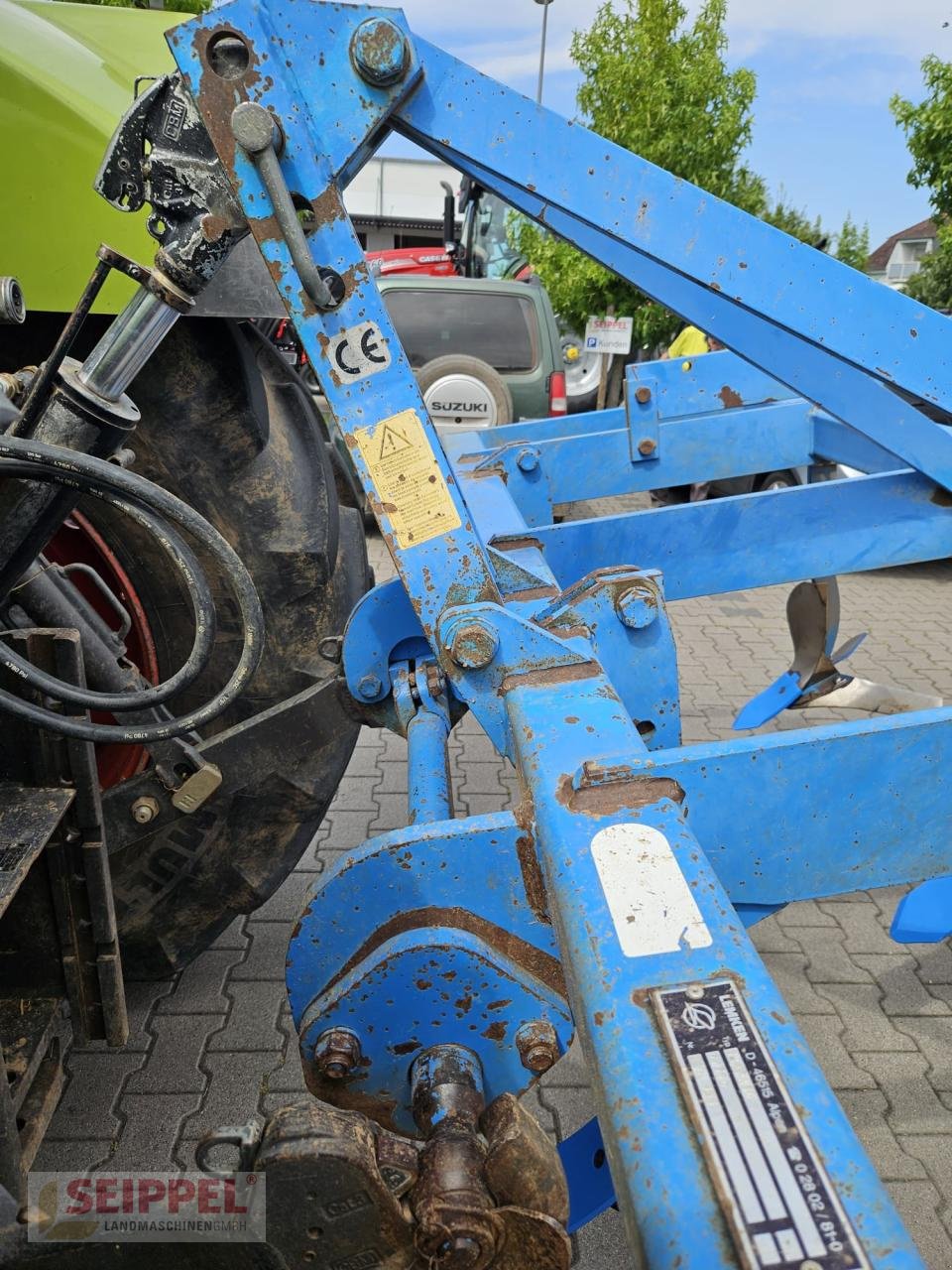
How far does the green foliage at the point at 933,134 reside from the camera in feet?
34.8

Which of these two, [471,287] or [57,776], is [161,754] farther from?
[471,287]

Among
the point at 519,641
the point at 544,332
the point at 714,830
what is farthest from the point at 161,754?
the point at 544,332

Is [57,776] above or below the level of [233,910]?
above

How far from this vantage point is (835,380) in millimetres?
2025

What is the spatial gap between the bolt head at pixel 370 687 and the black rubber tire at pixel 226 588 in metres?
0.10

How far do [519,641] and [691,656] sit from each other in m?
3.76

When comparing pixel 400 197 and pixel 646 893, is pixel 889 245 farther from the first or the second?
pixel 646 893

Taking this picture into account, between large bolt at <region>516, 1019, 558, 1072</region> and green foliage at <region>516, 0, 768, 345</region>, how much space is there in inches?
436

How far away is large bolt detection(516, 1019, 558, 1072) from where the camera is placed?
128 centimetres

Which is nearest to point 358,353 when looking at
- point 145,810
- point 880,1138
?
point 145,810

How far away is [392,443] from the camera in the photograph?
1.67 meters

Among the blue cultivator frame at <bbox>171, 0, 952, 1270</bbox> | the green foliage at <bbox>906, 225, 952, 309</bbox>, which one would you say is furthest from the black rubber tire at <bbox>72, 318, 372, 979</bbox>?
the green foliage at <bbox>906, 225, 952, 309</bbox>

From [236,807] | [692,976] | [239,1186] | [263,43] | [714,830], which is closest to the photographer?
[692,976]

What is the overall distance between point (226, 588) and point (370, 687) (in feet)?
1.17
